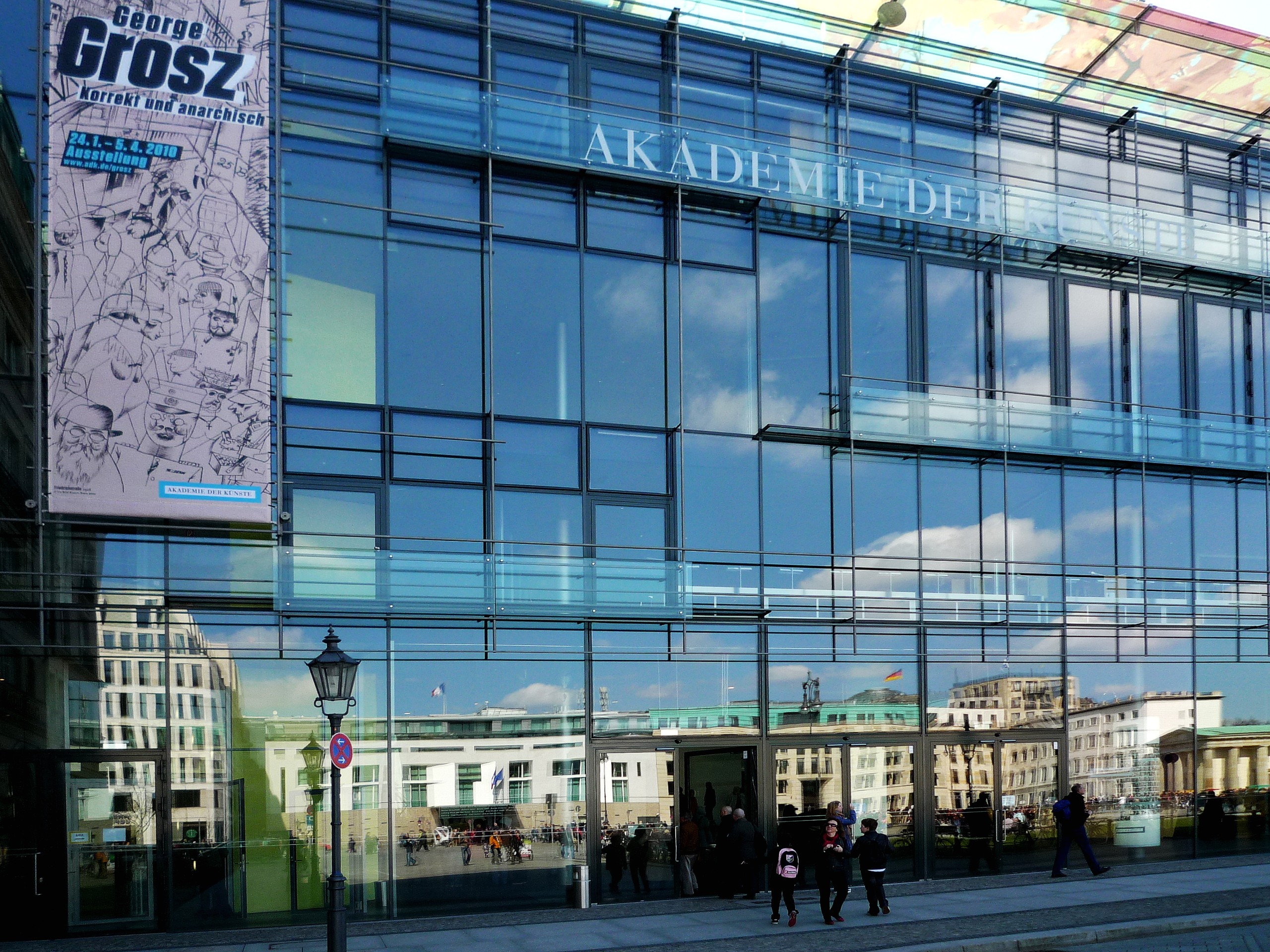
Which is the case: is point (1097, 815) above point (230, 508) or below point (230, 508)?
below

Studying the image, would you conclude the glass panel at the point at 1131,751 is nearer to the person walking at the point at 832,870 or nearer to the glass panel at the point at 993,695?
the glass panel at the point at 993,695

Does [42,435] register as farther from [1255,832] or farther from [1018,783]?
[1255,832]

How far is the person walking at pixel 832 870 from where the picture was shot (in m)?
15.1

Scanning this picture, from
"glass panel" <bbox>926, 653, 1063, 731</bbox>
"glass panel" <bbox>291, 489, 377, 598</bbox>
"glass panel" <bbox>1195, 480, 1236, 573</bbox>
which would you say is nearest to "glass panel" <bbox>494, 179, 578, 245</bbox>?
"glass panel" <bbox>291, 489, 377, 598</bbox>

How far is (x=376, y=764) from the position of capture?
52.5 ft

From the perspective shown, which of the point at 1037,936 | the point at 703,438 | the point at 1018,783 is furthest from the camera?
the point at 1018,783

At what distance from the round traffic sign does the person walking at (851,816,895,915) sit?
664 cm

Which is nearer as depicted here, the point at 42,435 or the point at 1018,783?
the point at 42,435

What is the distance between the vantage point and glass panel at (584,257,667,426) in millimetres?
17797

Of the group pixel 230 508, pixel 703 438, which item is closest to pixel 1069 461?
pixel 703 438

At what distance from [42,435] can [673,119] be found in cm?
977

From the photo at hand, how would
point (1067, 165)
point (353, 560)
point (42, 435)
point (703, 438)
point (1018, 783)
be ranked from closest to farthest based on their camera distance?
point (42, 435)
point (353, 560)
point (703, 438)
point (1018, 783)
point (1067, 165)

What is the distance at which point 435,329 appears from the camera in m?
17.0

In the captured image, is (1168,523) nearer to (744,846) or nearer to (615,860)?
(744,846)
